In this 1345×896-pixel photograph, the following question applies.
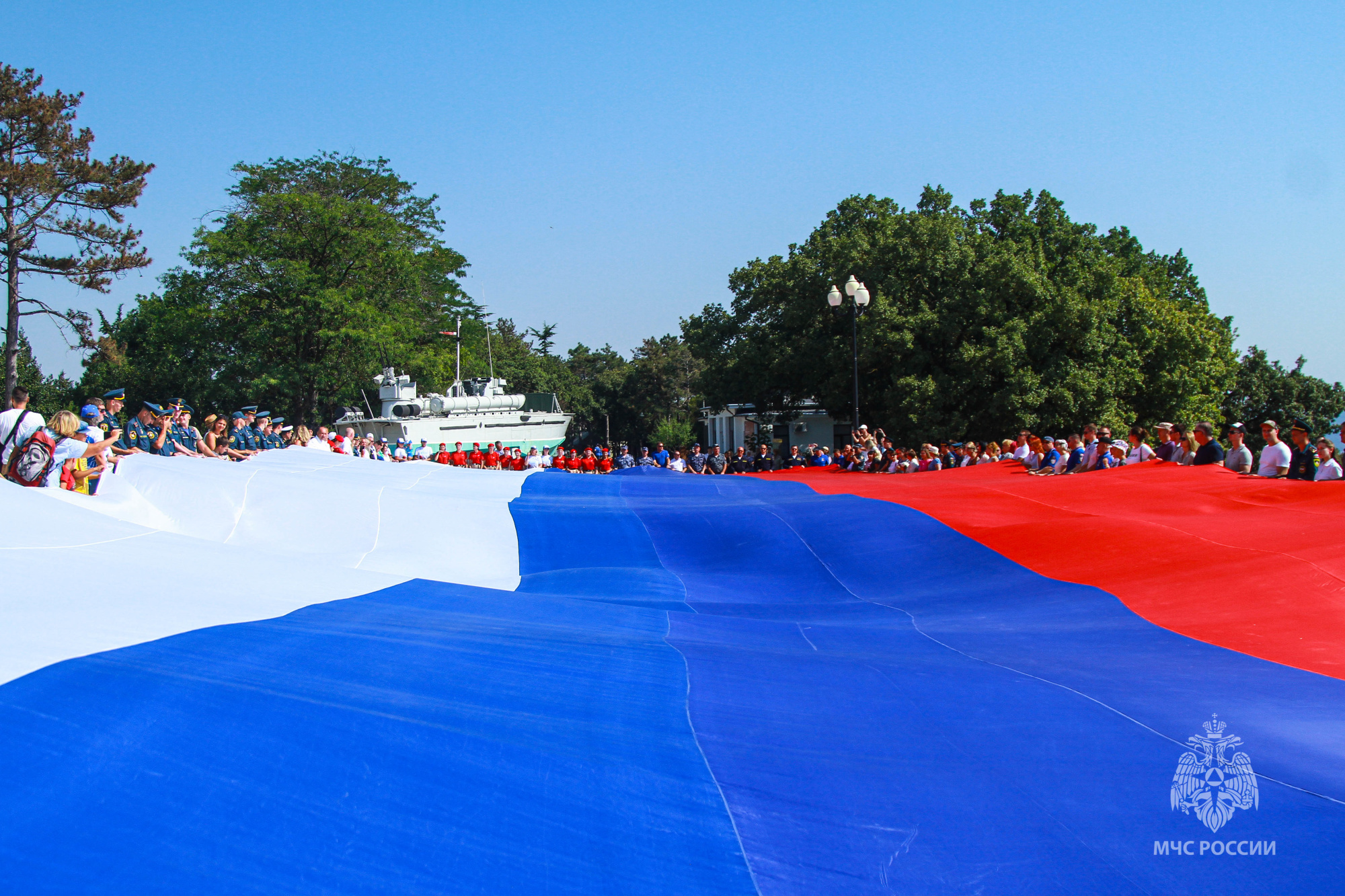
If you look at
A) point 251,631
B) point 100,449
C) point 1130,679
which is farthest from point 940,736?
point 100,449

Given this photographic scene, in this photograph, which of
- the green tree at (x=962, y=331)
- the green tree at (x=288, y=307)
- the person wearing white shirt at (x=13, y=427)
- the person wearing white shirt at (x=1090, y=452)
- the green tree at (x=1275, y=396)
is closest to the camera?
the person wearing white shirt at (x=13, y=427)

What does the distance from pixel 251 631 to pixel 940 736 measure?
2664 millimetres

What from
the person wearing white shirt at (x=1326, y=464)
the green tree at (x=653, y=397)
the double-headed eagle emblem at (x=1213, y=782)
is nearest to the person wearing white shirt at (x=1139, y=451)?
the person wearing white shirt at (x=1326, y=464)

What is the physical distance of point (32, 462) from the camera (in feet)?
22.5

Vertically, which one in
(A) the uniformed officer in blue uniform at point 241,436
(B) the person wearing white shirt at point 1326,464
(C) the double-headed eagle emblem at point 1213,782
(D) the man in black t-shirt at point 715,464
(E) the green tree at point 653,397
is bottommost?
(C) the double-headed eagle emblem at point 1213,782

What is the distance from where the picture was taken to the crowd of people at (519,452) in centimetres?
716

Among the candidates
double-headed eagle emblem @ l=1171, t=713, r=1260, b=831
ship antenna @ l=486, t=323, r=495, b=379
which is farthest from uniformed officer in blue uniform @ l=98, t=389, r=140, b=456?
ship antenna @ l=486, t=323, r=495, b=379

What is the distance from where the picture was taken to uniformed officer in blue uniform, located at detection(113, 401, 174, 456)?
35.1 ft

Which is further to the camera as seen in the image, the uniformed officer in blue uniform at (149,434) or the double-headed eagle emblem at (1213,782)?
the uniformed officer in blue uniform at (149,434)

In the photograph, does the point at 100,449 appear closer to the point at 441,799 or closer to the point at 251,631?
the point at 251,631

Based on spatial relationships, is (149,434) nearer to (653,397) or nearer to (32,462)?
(32,462)

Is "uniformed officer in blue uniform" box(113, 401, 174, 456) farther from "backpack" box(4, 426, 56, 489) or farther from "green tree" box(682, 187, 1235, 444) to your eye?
"green tree" box(682, 187, 1235, 444)

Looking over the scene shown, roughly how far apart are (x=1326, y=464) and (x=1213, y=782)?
24.6ft

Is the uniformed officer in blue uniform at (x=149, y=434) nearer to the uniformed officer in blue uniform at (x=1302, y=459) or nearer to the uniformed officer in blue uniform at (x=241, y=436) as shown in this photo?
the uniformed officer in blue uniform at (x=241, y=436)
